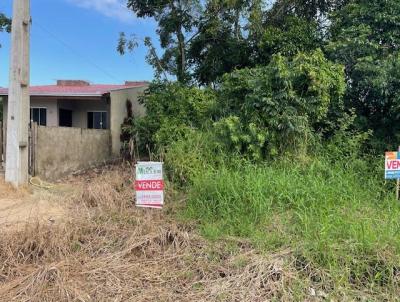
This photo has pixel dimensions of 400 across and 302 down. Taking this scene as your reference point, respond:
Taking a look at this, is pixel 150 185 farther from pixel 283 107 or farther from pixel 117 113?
pixel 117 113

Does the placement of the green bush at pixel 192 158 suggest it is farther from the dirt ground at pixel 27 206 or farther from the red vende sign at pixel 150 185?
the dirt ground at pixel 27 206

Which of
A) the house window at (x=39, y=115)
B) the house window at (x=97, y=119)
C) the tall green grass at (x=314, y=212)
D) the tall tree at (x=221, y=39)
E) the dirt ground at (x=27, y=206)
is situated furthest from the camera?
the house window at (x=97, y=119)

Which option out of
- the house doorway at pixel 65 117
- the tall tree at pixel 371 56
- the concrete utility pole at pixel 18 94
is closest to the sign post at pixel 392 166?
the tall tree at pixel 371 56

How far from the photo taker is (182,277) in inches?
168

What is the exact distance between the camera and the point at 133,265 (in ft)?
14.8

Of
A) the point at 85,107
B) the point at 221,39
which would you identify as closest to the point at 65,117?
the point at 85,107

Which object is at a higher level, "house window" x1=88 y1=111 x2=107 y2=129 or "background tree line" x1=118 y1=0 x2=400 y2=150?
"background tree line" x1=118 y1=0 x2=400 y2=150

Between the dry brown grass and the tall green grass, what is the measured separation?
36 centimetres

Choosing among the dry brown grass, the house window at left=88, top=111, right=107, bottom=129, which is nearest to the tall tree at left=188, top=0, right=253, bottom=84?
the house window at left=88, top=111, right=107, bottom=129

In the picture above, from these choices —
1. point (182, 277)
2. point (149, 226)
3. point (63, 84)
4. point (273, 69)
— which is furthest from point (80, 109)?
point (182, 277)

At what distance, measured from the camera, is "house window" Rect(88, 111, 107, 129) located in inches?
662

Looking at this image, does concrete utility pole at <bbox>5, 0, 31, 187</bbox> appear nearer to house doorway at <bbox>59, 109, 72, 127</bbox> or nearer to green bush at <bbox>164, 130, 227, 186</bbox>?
green bush at <bbox>164, 130, 227, 186</bbox>

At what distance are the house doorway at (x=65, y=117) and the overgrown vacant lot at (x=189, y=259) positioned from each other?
37.7 feet

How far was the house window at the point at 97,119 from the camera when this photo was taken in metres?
16.8
